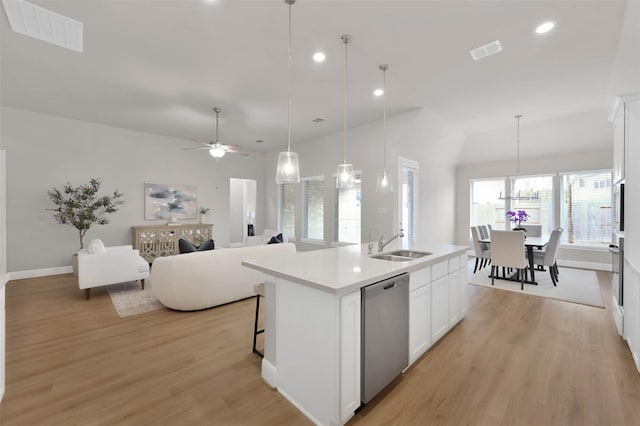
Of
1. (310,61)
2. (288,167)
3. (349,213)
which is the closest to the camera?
(288,167)

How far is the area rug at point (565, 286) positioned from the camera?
402 centimetres

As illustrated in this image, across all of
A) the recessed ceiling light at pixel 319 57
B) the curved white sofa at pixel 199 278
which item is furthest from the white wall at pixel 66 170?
the recessed ceiling light at pixel 319 57

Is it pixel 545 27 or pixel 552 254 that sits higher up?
pixel 545 27

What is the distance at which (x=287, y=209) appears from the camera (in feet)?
26.6

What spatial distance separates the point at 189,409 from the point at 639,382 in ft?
11.1

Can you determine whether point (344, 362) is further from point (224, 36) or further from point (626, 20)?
point (626, 20)

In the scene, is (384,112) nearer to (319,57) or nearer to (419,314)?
(319,57)

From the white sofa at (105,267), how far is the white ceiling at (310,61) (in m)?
2.47

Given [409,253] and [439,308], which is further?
[409,253]

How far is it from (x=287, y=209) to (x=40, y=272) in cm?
540

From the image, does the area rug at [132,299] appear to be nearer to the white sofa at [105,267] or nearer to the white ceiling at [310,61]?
the white sofa at [105,267]

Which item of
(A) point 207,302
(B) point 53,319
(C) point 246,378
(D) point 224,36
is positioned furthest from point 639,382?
(B) point 53,319

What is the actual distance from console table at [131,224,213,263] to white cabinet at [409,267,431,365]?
4.78 m

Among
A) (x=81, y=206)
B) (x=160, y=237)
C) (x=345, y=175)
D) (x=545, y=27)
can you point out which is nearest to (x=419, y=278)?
(x=345, y=175)
